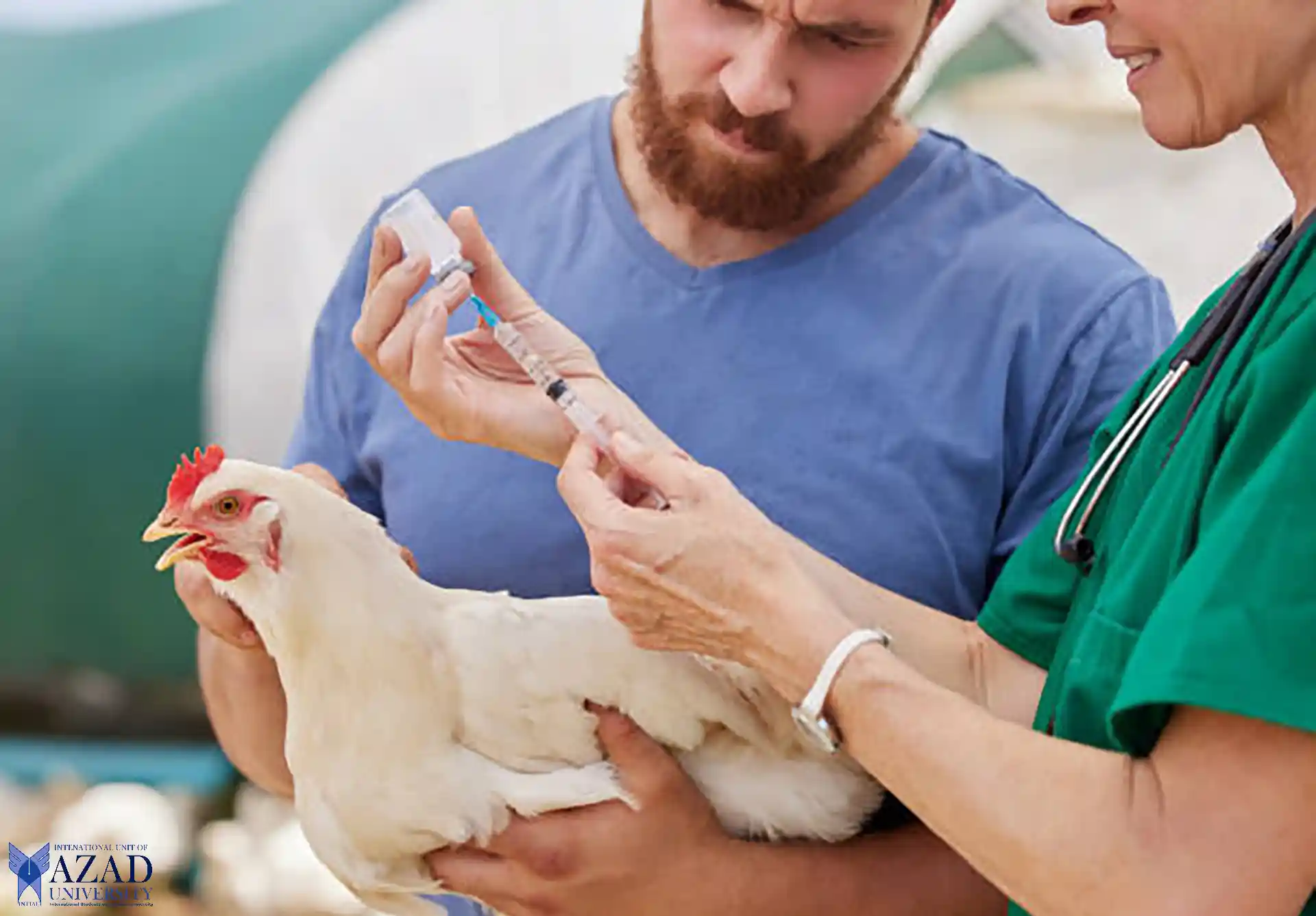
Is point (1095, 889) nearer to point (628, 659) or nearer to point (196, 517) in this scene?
point (628, 659)

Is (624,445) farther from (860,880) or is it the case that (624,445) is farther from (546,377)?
(860,880)

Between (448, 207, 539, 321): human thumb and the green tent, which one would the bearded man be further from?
the green tent

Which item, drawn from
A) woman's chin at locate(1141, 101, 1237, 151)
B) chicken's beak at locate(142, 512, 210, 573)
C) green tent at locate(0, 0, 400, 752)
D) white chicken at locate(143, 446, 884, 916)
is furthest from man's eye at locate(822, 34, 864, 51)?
green tent at locate(0, 0, 400, 752)

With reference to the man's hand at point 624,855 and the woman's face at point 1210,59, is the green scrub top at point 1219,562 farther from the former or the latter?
the man's hand at point 624,855

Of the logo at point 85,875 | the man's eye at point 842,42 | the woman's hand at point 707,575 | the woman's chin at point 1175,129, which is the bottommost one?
the logo at point 85,875

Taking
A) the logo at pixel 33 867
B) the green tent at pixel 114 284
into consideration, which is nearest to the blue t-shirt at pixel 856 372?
→ the logo at pixel 33 867

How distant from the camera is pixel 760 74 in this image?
1.22 m

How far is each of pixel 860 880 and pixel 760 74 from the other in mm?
667

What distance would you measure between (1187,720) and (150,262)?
240cm

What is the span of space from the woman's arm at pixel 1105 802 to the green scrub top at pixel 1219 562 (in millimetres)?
25

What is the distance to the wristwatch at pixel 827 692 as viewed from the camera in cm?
88

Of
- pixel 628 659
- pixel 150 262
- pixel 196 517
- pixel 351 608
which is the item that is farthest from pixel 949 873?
pixel 150 262

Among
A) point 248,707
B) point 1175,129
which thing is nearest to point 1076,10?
point 1175,129

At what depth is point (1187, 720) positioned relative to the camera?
2.48 ft
